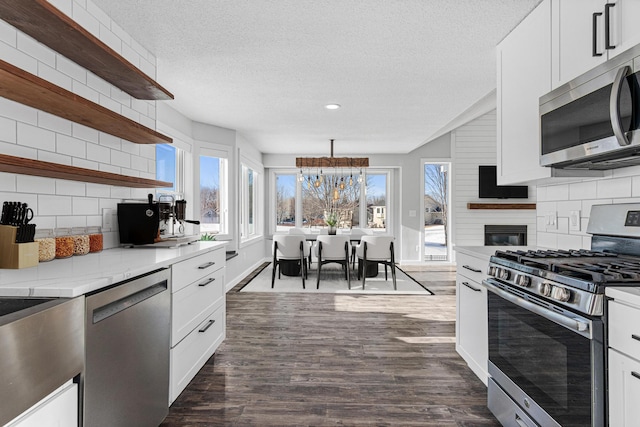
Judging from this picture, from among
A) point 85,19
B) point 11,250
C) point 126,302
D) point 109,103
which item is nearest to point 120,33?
point 85,19

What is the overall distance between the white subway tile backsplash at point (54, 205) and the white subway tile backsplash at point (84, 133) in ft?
1.22

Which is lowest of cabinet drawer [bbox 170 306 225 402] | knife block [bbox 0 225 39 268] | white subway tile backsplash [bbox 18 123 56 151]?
cabinet drawer [bbox 170 306 225 402]

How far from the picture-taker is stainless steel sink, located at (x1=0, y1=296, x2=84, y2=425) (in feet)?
2.88

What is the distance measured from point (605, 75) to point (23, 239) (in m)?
2.55

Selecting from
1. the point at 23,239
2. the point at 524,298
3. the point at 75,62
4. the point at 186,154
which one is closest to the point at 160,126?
the point at 186,154

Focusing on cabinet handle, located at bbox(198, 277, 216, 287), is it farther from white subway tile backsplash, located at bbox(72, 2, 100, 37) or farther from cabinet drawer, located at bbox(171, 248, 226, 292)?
white subway tile backsplash, located at bbox(72, 2, 100, 37)

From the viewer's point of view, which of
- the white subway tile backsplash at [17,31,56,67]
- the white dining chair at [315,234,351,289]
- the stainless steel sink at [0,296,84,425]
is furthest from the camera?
the white dining chair at [315,234,351,289]

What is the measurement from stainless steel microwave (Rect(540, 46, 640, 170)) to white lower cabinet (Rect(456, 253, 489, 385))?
73 centimetres

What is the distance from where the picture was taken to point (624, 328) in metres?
1.09

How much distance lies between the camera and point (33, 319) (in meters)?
0.96

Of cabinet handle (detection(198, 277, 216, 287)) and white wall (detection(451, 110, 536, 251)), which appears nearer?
cabinet handle (detection(198, 277, 216, 287))

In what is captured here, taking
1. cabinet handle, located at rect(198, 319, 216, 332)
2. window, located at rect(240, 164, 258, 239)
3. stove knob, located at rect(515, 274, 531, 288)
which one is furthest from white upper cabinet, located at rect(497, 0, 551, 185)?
window, located at rect(240, 164, 258, 239)

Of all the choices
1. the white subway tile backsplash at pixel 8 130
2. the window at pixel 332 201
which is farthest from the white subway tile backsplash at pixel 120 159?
the window at pixel 332 201

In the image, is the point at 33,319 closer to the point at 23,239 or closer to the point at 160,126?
the point at 23,239
